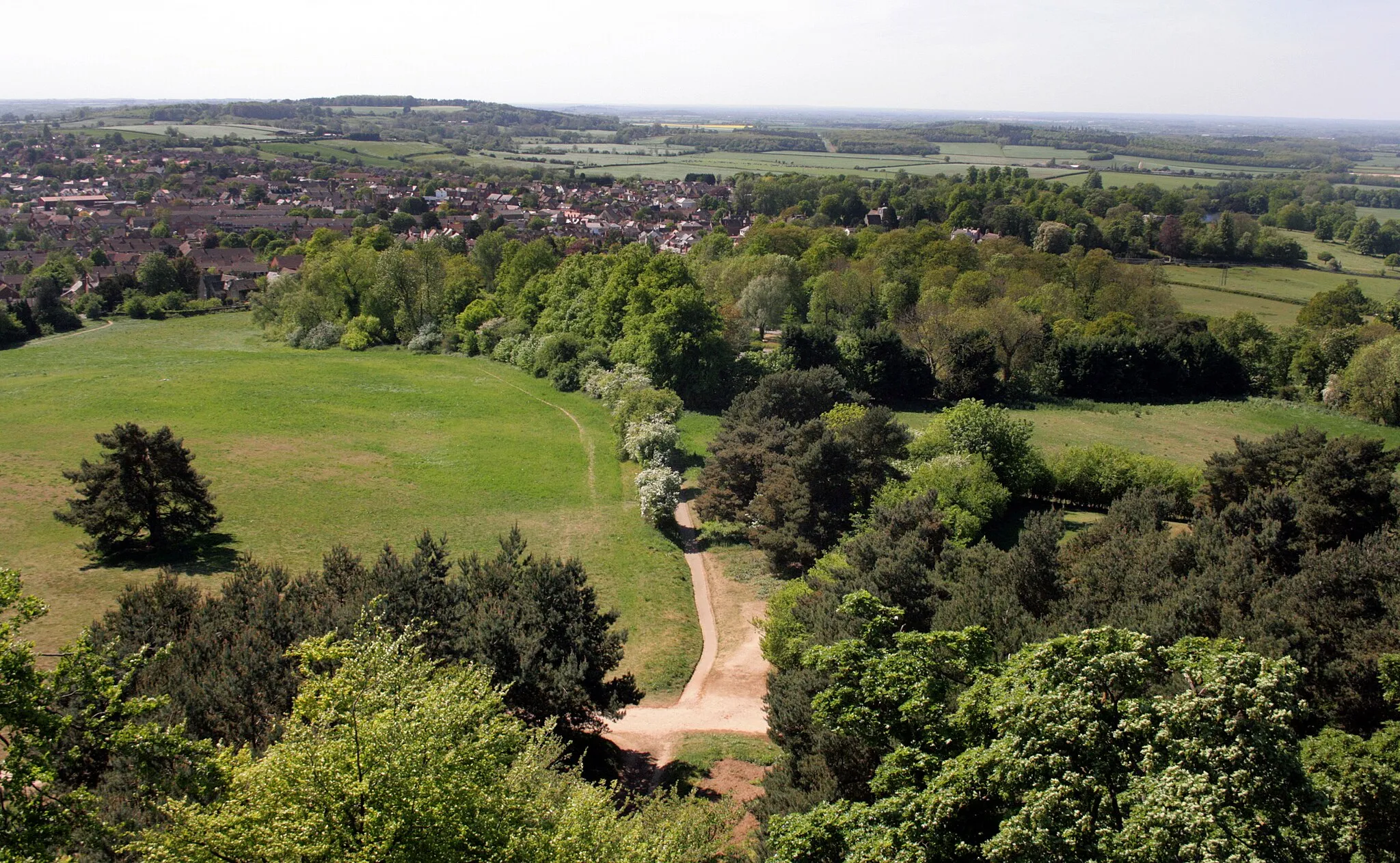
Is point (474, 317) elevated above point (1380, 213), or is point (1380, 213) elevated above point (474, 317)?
point (1380, 213)

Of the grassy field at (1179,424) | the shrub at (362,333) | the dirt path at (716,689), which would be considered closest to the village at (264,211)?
the shrub at (362,333)

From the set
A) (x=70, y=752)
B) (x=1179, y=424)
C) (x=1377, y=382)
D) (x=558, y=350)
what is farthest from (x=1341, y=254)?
(x=70, y=752)

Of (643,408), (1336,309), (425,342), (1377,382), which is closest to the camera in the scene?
(643,408)

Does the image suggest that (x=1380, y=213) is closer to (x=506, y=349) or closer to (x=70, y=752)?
(x=506, y=349)

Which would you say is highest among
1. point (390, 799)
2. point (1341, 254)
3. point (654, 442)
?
point (1341, 254)

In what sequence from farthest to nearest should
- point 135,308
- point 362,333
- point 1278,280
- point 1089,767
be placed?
point 1278,280, point 135,308, point 362,333, point 1089,767

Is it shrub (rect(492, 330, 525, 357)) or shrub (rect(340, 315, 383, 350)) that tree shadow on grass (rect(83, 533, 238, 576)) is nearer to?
shrub (rect(492, 330, 525, 357))
